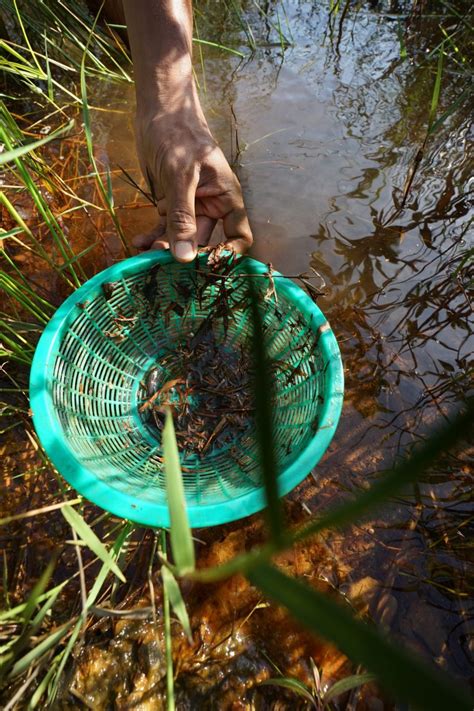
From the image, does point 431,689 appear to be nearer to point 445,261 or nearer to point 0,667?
point 0,667

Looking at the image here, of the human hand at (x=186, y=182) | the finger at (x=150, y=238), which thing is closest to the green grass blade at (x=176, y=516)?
the human hand at (x=186, y=182)

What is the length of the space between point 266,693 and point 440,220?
2.09m

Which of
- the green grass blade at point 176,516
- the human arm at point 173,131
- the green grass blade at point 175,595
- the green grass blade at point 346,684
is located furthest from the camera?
the human arm at point 173,131

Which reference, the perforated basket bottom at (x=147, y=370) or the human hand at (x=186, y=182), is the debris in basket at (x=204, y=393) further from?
the human hand at (x=186, y=182)

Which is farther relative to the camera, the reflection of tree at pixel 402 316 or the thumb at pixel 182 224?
the reflection of tree at pixel 402 316

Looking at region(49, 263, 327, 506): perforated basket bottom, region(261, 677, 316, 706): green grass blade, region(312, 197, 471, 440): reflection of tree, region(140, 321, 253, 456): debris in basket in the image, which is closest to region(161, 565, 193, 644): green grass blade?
region(49, 263, 327, 506): perforated basket bottom

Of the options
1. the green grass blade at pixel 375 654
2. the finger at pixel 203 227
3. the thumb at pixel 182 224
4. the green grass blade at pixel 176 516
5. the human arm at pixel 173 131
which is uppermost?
the human arm at pixel 173 131

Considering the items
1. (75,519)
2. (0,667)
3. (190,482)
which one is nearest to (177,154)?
(190,482)

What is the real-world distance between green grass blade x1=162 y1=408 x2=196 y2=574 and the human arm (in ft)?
4.20

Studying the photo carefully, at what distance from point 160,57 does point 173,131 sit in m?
0.37

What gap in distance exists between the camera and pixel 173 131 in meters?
1.63

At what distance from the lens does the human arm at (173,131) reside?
5.26ft

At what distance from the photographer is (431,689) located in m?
0.25

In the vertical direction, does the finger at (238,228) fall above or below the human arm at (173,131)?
below
